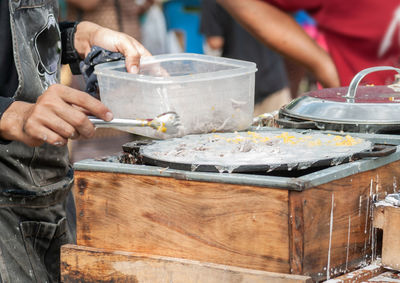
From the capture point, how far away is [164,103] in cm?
182

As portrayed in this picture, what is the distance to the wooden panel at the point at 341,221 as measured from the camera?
1469 millimetres

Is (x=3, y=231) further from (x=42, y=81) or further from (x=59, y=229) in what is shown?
(x=42, y=81)

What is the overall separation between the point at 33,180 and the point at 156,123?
676mm

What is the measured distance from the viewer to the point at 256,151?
1700mm

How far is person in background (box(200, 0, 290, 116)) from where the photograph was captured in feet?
18.1

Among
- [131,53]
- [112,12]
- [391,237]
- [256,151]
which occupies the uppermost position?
[112,12]

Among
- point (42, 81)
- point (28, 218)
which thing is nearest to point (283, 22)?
point (42, 81)

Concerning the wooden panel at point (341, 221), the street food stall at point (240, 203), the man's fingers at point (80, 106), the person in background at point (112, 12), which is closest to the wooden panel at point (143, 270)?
the street food stall at point (240, 203)

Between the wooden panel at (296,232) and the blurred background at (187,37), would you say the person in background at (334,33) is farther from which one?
the wooden panel at (296,232)

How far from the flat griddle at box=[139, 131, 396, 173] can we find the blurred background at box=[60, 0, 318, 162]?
2.84m

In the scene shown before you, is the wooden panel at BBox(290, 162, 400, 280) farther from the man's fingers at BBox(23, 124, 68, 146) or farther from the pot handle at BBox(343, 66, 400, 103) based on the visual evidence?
the man's fingers at BBox(23, 124, 68, 146)

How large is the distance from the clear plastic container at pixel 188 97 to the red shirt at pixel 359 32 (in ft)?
3.53

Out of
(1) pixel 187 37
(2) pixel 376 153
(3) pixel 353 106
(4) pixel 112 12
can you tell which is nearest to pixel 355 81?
(3) pixel 353 106

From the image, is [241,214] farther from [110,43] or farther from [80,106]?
[110,43]
